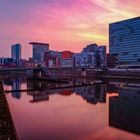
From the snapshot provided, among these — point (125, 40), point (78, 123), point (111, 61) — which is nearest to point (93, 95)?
point (78, 123)

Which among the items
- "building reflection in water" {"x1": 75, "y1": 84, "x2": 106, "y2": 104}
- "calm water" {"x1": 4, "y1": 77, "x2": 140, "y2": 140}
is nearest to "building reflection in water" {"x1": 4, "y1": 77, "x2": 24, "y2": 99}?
"building reflection in water" {"x1": 75, "y1": 84, "x2": 106, "y2": 104}

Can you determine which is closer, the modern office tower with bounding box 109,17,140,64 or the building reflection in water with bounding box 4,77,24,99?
the building reflection in water with bounding box 4,77,24,99

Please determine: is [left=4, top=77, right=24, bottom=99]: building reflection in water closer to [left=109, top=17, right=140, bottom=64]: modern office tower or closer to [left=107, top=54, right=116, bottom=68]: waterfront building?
[left=109, top=17, right=140, bottom=64]: modern office tower

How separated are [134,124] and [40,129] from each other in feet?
35.4

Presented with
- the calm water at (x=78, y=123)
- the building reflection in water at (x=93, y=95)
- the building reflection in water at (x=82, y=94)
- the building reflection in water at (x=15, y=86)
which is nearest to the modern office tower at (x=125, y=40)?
the building reflection in water at (x=15, y=86)

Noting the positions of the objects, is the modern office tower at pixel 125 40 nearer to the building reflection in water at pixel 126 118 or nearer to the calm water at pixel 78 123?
the building reflection in water at pixel 126 118

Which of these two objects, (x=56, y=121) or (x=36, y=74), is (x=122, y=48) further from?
(x=56, y=121)

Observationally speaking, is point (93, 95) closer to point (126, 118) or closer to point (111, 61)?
point (126, 118)

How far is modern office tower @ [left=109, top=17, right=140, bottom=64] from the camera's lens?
5940 inches

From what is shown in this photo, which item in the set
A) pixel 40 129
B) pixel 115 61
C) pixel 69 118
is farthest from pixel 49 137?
pixel 115 61

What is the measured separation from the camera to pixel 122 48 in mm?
162625

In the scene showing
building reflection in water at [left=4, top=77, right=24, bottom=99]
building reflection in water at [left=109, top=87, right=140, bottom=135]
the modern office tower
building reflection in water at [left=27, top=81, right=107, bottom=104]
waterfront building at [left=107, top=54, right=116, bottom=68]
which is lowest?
building reflection in water at [left=4, top=77, right=24, bottom=99]

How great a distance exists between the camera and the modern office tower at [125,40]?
151 meters

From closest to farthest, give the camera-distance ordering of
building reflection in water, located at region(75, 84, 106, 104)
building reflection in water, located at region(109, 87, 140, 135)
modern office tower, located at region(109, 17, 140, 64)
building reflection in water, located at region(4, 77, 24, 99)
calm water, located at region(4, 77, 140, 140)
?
calm water, located at region(4, 77, 140, 140)
building reflection in water, located at region(109, 87, 140, 135)
building reflection in water, located at region(75, 84, 106, 104)
building reflection in water, located at region(4, 77, 24, 99)
modern office tower, located at region(109, 17, 140, 64)
